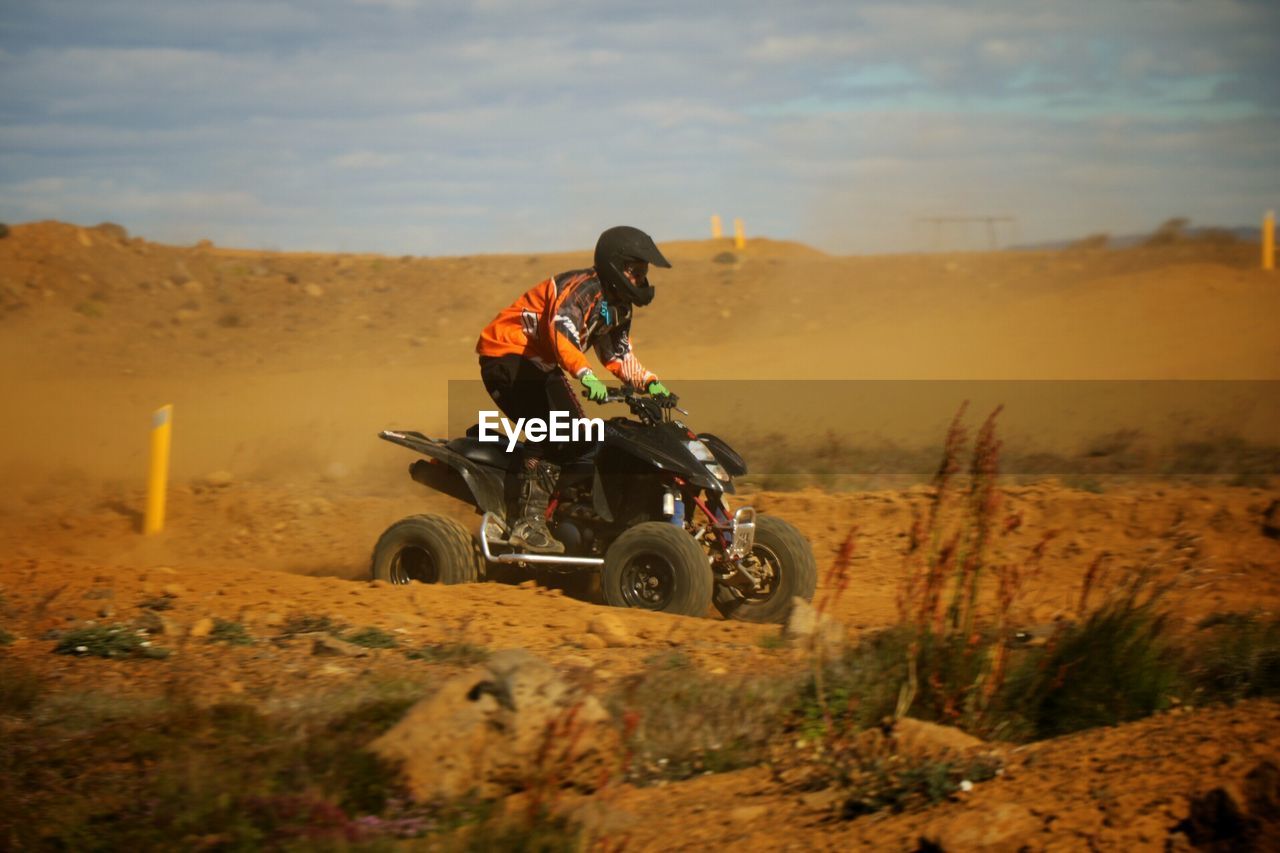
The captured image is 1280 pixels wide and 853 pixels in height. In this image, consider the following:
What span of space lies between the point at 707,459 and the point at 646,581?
850 mm

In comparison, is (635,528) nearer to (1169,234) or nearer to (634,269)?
(634,269)

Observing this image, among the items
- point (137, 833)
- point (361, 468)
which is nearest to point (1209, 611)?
point (137, 833)

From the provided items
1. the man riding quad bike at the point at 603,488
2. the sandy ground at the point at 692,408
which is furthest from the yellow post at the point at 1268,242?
the man riding quad bike at the point at 603,488

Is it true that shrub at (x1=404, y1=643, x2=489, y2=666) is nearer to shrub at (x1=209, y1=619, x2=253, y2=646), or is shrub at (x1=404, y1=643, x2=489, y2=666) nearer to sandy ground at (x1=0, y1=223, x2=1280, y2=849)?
sandy ground at (x1=0, y1=223, x2=1280, y2=849)

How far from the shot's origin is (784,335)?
25828mm

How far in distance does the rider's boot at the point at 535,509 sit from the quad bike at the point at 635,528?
0.20 ft

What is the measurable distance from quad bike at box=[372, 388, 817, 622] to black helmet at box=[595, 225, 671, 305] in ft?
2.16

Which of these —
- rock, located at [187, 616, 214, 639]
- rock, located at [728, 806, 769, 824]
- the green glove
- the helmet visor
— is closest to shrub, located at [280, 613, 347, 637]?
rock, located at [187, 616, 214, 639]

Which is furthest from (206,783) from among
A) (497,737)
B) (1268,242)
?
(1268,242)

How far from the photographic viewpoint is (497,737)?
15.3 feet

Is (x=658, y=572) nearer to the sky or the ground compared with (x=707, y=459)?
nearer to the ground

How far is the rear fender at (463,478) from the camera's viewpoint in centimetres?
848

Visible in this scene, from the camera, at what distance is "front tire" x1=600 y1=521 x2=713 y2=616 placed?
7.48 metres

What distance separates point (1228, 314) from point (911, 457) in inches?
460
